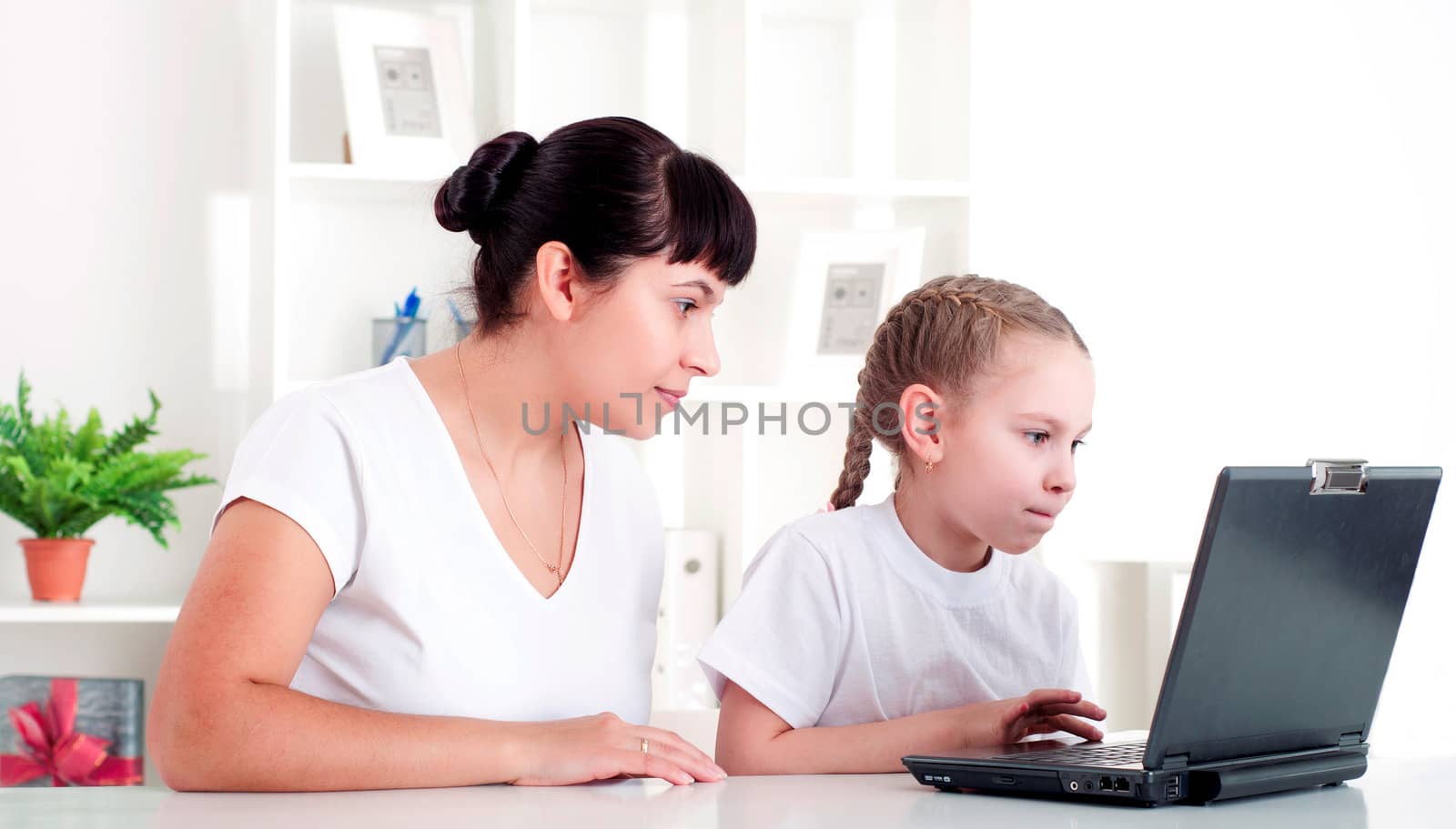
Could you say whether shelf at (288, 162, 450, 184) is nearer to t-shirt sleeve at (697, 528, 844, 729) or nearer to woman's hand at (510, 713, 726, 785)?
t-shirt sleeve at (697, 528, 844, 729)

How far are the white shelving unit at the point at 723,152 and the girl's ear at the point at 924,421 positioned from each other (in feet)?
2.65

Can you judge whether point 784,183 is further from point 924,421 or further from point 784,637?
point 784,637

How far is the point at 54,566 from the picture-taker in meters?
2.14

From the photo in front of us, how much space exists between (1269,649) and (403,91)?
1.78 m

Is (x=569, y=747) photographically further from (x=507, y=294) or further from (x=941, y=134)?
(x=941, y=134)

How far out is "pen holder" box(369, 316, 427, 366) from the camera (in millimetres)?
2256

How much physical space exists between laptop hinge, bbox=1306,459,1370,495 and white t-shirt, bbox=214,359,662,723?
73 cm

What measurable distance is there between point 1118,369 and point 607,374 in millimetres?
1564

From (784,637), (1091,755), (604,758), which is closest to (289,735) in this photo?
(604,758)

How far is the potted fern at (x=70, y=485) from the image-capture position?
6.89 ft

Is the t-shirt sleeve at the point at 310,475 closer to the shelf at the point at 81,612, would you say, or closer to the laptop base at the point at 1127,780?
the laptop base at the point at 1127,780

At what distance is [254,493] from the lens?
1133 mm

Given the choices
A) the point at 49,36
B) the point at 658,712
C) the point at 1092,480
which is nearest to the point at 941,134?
the point at 1092,480

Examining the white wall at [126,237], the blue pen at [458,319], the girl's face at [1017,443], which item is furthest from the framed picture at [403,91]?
the girl's face at [1017,443]
